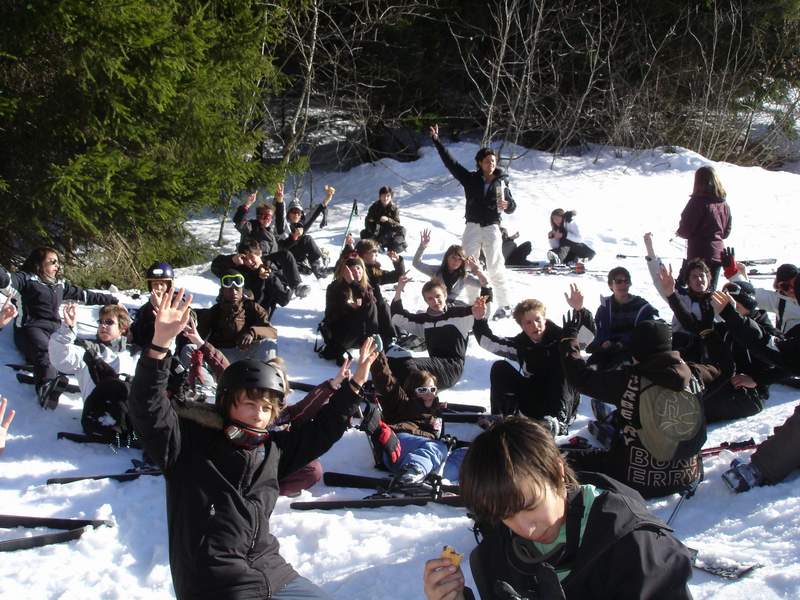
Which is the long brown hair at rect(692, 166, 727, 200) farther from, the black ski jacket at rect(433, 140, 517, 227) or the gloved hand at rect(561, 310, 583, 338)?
the gloved hand at rect(561, 310, 583, 338)

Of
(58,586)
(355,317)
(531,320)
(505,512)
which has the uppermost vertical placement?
(505,512)

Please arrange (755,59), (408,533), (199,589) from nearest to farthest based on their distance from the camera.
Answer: (199,589)
(408,533)
(755,59)

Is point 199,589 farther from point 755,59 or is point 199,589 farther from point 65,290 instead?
point 755,59

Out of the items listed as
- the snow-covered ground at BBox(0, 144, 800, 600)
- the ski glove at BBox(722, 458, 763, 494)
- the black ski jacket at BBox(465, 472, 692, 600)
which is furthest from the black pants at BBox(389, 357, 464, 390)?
the black ski jacket at BBox(465, 472, 692, 600)

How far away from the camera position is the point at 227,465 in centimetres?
274

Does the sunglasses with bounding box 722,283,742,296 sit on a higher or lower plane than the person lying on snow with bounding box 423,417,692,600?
lower

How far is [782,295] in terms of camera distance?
623 centimetres

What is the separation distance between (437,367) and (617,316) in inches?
68.4

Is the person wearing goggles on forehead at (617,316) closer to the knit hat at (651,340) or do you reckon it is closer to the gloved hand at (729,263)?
the gloved hand at (729,263)

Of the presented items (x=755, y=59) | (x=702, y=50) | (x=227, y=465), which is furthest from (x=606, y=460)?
(x=755, y=59)

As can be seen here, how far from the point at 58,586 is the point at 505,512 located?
115 inches

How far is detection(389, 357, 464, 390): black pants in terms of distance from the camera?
19.6ft

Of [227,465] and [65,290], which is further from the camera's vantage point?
[65,290]

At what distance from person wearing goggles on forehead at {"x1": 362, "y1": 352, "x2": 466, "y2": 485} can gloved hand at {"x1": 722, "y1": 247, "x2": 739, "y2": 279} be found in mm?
3597
